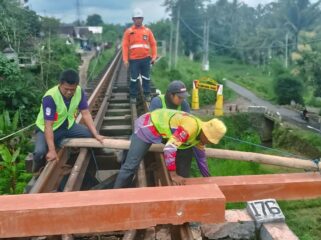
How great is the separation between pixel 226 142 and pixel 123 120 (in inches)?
112

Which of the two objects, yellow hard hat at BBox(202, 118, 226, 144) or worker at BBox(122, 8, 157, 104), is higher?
worker at BBox(122, 8, 157, 104)

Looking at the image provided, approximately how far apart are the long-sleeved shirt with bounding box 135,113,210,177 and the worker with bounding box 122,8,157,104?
13.2ft

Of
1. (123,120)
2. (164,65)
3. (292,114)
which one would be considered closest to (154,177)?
(123,120)

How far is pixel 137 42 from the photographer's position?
8.27m

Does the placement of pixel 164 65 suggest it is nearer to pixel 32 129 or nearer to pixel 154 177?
pixel 32 129

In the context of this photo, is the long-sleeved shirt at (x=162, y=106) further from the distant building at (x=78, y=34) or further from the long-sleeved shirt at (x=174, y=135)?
the distant building at (x=78, y=34)

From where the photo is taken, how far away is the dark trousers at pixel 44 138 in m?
4.66

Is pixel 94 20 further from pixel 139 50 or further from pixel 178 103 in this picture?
pixel 178 103

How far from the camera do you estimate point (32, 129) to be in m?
8.59

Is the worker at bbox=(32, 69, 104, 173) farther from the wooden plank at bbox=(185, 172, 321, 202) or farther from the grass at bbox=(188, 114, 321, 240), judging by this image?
the grass at bbox=(188, 114, 321, 240)

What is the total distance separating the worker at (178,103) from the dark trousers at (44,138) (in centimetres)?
115

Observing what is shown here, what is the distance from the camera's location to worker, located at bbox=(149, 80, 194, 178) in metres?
4.22

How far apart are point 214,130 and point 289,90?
17.3 meters

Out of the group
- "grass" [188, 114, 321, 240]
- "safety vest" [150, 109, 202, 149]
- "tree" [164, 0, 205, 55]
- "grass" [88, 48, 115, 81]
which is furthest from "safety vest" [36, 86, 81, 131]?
"tree" [164, 0, 205, 55]
